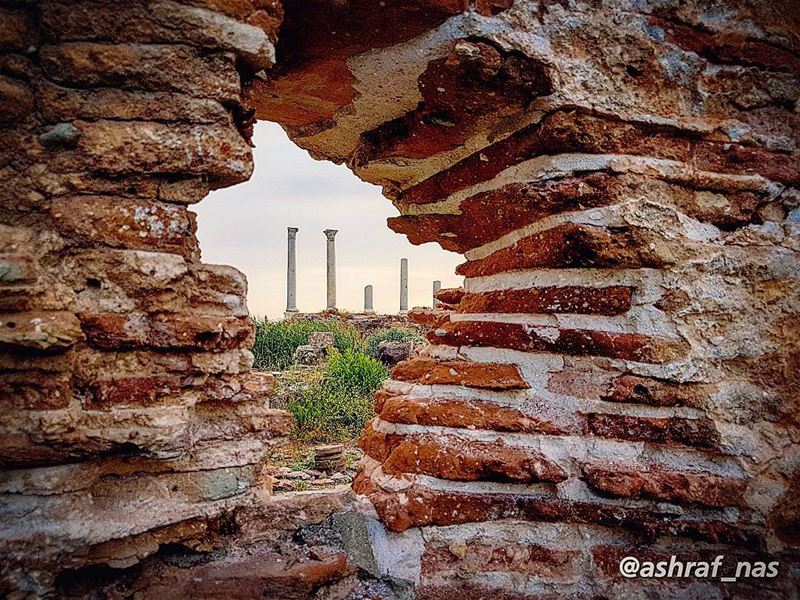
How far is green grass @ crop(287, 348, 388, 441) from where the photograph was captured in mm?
6047

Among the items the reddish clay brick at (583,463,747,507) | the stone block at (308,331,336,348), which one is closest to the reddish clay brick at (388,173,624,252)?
the reddish clay brick at (583,463,747,507)

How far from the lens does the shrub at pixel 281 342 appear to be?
1049 cm

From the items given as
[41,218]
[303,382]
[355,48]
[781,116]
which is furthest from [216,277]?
[303,382]

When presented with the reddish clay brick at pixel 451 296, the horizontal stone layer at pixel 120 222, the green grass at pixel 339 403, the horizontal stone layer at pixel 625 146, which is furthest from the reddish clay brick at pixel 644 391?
the green grass at pixel 339 403

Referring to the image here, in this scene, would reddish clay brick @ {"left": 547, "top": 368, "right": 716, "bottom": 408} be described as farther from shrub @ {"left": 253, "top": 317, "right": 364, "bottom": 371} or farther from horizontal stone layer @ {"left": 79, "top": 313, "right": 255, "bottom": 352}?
shrub @ {"left": 253, "top": 317, "right": 364, "bottom": 371}

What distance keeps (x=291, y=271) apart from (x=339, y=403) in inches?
618

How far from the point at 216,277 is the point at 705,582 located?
141cm

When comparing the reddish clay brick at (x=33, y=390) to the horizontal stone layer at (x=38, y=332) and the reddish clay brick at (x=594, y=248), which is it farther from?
the reddish clay brick at (x=594, y=248)

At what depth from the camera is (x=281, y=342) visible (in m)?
11.1

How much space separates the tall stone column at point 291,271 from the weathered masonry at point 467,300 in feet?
66.5

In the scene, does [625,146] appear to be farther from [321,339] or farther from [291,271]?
[291,271]

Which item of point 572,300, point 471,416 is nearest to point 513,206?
point 572,300

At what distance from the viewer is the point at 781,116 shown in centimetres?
165

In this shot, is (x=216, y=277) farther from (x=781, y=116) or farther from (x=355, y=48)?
(x=781, y=116)
